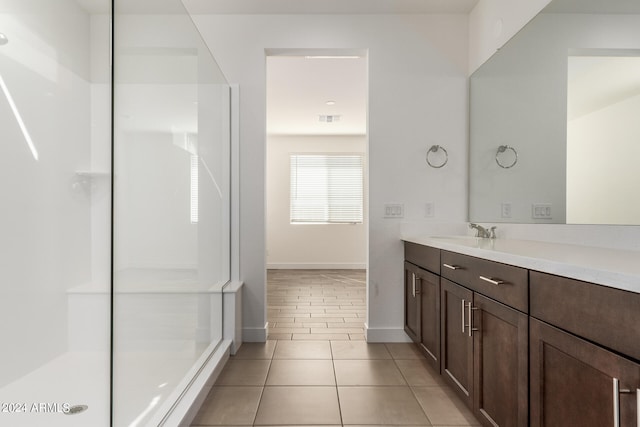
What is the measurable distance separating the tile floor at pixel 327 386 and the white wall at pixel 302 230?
369cm

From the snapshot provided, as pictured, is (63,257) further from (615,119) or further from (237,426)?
(615,119)

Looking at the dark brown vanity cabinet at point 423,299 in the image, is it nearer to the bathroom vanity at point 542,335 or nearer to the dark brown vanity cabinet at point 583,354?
the bathroom vanity at point 542,335

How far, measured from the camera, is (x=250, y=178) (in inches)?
114

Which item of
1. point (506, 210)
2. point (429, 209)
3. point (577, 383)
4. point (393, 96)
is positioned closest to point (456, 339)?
point (577, 383)

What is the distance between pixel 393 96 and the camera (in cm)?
294

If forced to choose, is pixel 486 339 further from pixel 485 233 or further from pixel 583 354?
pixel 485 233

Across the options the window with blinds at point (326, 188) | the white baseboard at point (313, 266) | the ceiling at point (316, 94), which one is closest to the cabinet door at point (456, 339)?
the ceiling at point (316, 94)

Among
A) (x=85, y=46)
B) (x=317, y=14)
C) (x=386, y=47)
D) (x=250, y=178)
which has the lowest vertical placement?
(x=250, y=178)

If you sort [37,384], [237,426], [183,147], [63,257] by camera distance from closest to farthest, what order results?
[37,384]
[63,257]
[237,426]
[183,147]

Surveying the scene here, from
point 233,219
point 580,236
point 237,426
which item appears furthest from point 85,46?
point 580,236

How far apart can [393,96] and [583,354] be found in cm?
234

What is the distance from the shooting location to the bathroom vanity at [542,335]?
0.89 metres

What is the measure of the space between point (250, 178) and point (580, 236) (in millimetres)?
2142

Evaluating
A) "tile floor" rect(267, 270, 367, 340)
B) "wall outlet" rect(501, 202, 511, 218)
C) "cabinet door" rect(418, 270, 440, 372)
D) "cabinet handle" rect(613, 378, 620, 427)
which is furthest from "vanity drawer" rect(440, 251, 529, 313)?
"tile floor" rect(267, 270, 367, 340)
